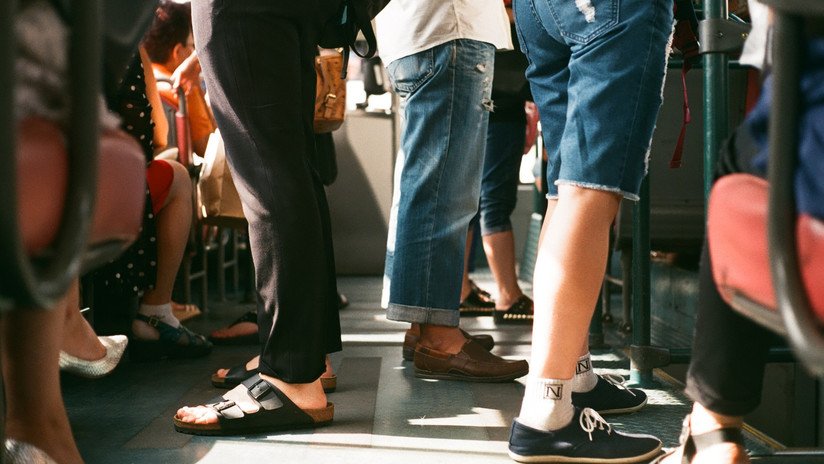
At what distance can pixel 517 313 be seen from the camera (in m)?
3.07

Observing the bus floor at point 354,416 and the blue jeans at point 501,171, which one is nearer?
the bus floor at point 354,416

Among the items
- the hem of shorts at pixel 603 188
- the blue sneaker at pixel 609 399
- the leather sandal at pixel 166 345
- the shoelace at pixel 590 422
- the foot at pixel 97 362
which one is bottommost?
the leather sandal at pixel 166 345

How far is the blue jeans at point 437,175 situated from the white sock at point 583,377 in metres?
0.44

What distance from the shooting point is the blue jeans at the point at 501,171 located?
3.13 m

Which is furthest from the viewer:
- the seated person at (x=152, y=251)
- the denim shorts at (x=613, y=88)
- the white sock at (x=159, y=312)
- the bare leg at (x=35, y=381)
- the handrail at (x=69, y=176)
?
the white sock at (x=159, y=312)

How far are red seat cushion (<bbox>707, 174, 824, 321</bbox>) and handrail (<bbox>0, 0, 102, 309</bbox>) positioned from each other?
0.53 m

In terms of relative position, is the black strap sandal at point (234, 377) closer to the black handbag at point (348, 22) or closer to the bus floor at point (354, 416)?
the bus floor at point (354, 416)

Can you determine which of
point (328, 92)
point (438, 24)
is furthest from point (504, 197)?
point (438, 24)

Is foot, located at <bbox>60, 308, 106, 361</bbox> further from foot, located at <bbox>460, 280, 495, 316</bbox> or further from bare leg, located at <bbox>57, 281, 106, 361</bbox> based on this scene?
foot, located at <bbox>460, 280, 495, 316</bbox>

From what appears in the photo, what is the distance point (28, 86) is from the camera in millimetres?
657

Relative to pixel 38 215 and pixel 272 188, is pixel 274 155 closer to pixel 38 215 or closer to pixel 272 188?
pixel 272 188

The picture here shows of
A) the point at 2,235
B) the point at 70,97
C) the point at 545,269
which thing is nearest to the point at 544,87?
the point at 545,269

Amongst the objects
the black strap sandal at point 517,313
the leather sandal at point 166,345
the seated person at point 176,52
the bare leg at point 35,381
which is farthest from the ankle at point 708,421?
the seated person at point 176,52

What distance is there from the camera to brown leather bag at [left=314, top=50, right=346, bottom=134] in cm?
233
